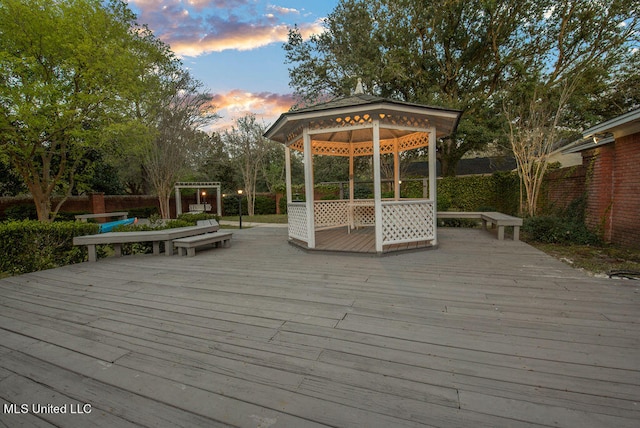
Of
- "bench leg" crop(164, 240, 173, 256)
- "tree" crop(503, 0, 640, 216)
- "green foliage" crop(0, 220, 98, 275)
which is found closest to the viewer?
"green foliage" crop(0, 220, 98, 275)

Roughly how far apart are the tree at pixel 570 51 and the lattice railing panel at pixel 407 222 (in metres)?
6.15

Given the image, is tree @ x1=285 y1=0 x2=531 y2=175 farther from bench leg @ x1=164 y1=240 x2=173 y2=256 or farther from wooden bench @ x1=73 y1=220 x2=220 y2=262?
bench leg @ x1=164 y1=240 x2=173 y2=256

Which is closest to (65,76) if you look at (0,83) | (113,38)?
(0,83)

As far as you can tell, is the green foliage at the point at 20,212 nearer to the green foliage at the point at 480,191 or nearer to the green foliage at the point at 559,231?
the green foliage at the point at 480,191

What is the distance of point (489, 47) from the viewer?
1129 centimetres

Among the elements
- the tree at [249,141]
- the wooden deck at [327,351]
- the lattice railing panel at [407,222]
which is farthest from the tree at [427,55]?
the wooden deck at [327,351]

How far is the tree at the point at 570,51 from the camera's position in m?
9.72

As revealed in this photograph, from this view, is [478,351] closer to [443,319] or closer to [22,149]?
[443,319]

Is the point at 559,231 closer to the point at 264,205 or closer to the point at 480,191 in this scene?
the point at 480,191

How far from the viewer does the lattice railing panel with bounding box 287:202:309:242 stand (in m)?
5.74

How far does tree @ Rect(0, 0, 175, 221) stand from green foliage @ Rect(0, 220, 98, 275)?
4.12m

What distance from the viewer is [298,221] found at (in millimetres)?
6016

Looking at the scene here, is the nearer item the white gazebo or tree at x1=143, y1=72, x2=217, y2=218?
the white gazebo

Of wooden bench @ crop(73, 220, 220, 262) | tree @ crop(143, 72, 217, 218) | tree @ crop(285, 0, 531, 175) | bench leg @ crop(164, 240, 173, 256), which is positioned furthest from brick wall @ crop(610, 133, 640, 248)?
tree @ crop(143, 72, 217, 218)
